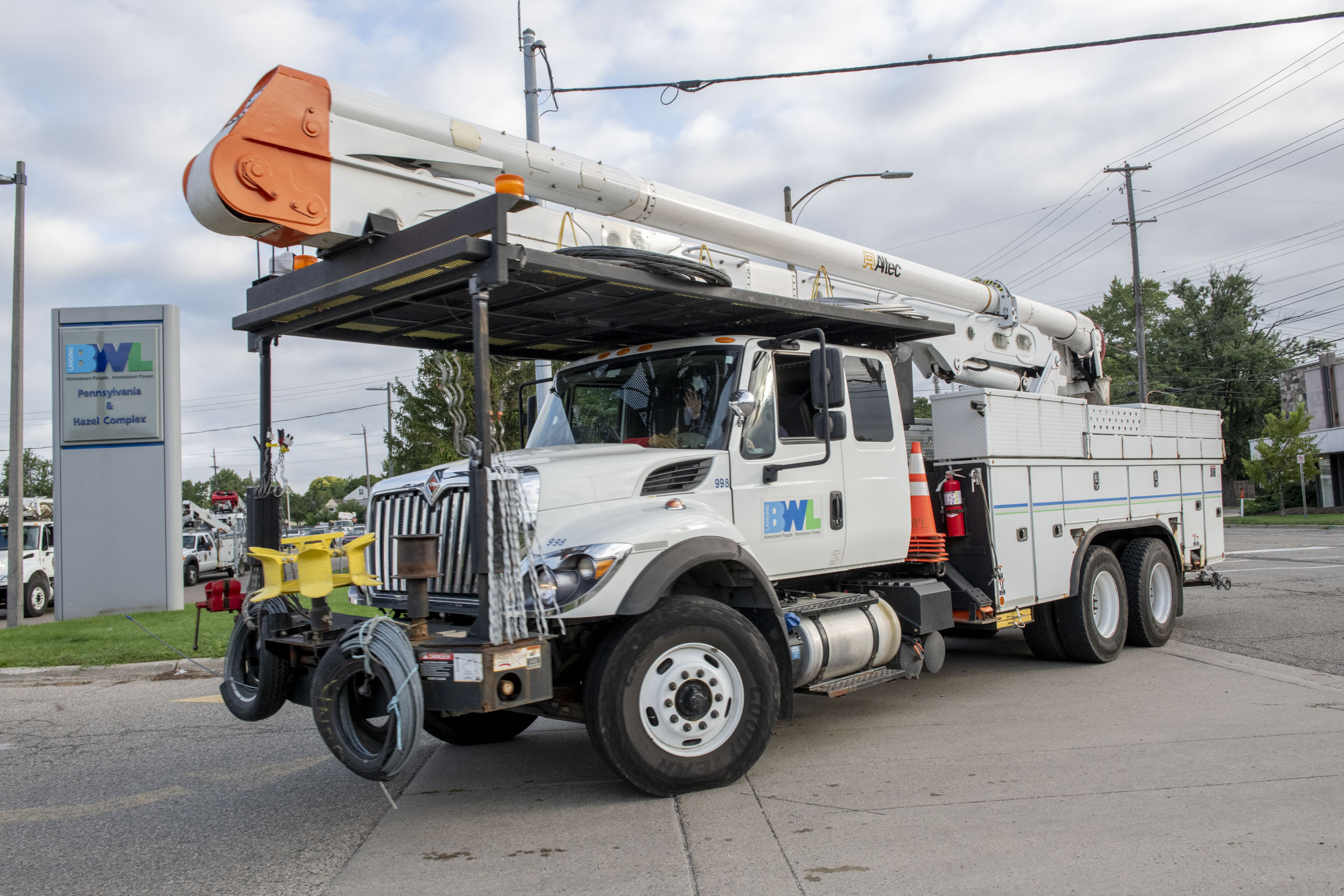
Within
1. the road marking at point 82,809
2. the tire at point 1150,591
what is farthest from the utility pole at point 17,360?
the tire at point 1150,591

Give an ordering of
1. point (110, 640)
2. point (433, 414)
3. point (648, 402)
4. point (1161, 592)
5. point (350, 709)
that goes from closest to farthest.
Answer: point (350, 709) → point (648, 402) → point (1161, 592) → point (110, 640) → point (433, 414)

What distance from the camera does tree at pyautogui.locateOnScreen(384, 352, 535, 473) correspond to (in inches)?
428

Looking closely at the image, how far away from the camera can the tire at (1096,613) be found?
8.39 m

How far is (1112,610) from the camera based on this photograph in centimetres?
887

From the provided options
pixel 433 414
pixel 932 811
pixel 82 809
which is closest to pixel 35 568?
pixel 433 414

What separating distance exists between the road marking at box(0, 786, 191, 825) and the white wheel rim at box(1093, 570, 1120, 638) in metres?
7.30

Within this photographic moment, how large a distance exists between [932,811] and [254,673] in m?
3.63

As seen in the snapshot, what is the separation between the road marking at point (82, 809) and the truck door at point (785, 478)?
356cm

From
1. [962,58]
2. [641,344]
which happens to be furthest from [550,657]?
[962,58]

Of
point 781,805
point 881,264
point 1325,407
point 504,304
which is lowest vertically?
point 781,805

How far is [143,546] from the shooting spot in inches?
563

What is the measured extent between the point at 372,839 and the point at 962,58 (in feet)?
31.2

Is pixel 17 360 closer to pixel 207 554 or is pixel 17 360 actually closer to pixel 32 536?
pixel 32 536

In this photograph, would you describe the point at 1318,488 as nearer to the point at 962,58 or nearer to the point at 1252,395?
the point at 1252,395
